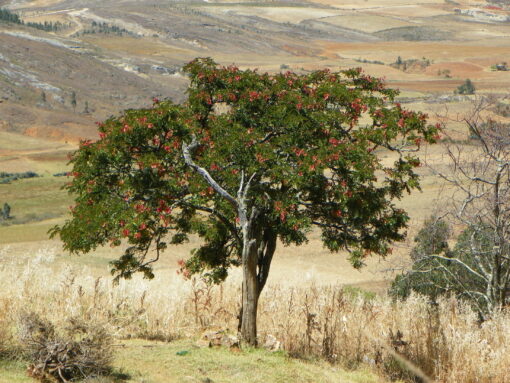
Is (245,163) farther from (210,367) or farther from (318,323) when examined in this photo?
(210,367)

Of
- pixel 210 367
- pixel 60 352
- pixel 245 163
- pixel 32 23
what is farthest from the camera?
pixel 32 23

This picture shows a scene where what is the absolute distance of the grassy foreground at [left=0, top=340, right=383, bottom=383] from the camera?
354 inches

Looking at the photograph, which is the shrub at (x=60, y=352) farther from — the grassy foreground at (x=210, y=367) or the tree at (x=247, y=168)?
the tree at (x=247, y=168)

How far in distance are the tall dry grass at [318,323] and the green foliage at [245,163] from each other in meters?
0.93

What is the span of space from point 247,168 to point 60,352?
3.85m

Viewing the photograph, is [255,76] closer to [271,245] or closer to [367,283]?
[271,245]

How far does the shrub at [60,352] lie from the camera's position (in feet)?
26.8

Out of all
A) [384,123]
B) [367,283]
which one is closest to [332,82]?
[384,123]

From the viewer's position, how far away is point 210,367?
955cm

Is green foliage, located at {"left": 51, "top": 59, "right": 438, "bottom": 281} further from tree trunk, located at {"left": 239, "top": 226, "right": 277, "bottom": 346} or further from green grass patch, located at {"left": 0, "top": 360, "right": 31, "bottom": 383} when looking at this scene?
green grass patch, located at {"left": 0, "top": 360, "right": 31, "bottom": 383}

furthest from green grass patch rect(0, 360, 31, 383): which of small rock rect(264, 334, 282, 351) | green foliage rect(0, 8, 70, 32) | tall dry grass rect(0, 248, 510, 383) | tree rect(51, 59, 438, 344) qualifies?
green foliage rect(0, 8, 70, 32)

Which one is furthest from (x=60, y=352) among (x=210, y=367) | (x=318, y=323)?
(x=318, y=323)

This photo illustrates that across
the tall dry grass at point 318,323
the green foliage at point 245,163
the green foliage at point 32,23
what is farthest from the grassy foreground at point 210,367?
the green foliage at point 32,23

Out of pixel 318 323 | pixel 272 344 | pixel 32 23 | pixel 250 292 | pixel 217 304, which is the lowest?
pixel 217 304
